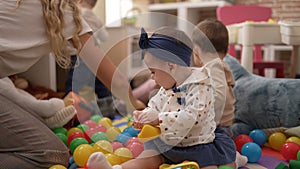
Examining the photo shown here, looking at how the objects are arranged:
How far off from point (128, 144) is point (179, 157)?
17 cm

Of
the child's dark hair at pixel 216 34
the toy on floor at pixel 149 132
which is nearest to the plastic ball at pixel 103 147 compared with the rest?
the toy on floor at pixel 149 132

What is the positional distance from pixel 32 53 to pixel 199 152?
58 centimetres

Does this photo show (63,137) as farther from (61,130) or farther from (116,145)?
(116,145)

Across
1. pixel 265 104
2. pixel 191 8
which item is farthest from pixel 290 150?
pixel 191 8

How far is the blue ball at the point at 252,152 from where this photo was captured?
113 centimetres

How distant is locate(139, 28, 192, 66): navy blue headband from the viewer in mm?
911

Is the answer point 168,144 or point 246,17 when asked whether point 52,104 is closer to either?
point 168,144

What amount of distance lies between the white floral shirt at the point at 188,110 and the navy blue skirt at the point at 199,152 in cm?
2

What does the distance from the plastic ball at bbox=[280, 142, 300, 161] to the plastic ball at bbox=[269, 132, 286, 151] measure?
0.10m

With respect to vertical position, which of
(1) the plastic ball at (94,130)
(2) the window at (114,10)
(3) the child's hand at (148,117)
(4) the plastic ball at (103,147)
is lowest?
(1) the plastic ball at (94,130)

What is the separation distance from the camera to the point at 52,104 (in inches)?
54.2

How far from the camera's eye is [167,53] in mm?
914

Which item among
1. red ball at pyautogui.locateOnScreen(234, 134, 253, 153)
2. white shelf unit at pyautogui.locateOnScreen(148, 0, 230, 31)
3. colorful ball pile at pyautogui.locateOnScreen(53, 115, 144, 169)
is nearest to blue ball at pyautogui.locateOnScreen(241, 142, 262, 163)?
red ball at pyautogui.locateOnScreen(234, 134, 253, 153)

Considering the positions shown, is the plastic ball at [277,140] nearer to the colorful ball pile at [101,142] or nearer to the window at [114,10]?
the colorful ball pile at [101,142]
